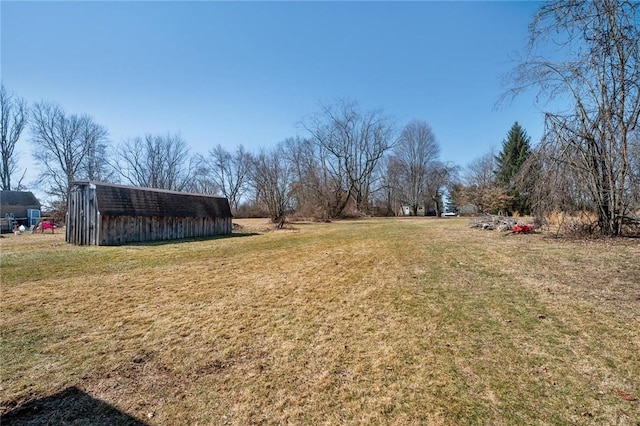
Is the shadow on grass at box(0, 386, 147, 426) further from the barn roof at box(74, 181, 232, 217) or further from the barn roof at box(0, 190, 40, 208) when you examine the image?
the barn roof at box(0, 190, 40, 208)

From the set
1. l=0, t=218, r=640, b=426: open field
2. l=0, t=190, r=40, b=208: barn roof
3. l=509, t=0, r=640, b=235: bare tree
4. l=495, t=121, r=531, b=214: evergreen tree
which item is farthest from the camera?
l=495, t=121, r=531, b=214: evergreen tree

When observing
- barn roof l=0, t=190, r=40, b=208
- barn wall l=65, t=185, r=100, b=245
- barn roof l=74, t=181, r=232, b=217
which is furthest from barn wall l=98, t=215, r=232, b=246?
barn roof l=0, t=190, r=40, b=208

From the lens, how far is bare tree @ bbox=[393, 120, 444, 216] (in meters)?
42.3

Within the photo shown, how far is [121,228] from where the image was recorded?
10.9 metres

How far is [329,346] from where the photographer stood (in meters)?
2.96

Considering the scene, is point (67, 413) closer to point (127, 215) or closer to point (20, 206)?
point (127, 215)

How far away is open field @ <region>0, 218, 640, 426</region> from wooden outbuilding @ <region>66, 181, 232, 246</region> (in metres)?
5.08

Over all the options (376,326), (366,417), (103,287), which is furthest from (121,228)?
(366,417)

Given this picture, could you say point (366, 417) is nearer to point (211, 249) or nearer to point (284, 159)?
point (211, 249)

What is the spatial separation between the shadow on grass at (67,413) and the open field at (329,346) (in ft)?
0.04

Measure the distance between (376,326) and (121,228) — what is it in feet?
36.6

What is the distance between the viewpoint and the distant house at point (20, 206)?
85.5 ft

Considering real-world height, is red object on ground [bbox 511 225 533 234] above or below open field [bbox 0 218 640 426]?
Answer: above

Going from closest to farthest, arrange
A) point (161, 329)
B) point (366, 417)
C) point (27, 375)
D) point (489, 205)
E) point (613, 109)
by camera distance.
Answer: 1. point (366, 417)
2. point (27, 375)
3. point (161, 329)
4. point (613, 109)
5. point (489, 205)
